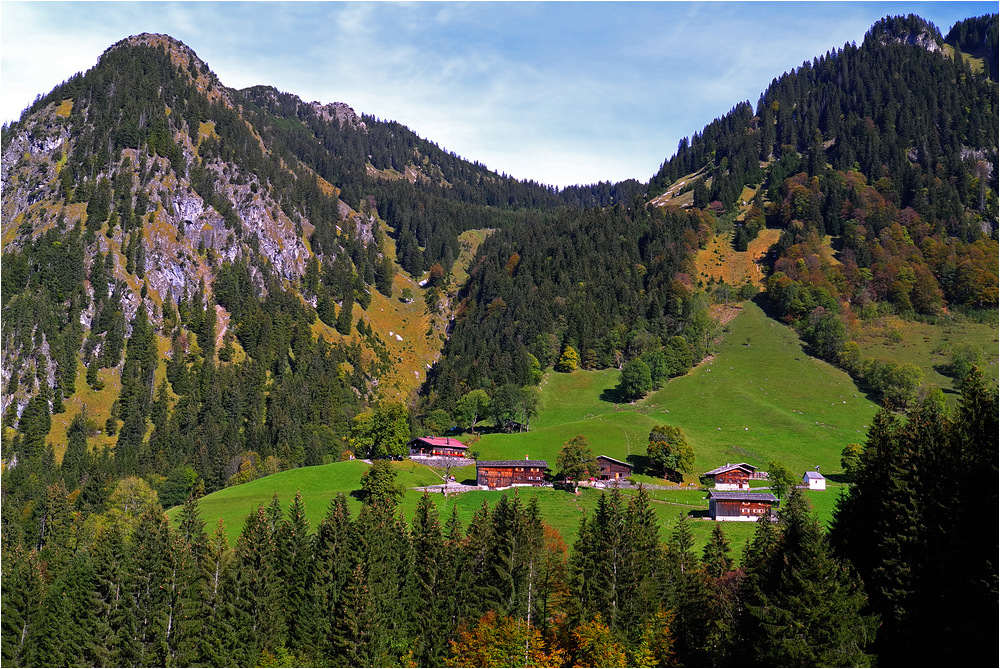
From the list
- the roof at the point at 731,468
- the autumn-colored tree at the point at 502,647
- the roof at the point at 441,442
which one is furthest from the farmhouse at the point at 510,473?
the autumn-colored tree at the point at 502,647

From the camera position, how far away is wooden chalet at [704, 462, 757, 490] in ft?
394

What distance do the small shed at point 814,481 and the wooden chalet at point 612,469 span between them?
27941 millimetres

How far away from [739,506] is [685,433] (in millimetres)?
38109

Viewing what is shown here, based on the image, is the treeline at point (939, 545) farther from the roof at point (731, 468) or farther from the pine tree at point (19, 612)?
the roof at point (731, 468)

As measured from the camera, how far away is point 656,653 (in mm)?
52062

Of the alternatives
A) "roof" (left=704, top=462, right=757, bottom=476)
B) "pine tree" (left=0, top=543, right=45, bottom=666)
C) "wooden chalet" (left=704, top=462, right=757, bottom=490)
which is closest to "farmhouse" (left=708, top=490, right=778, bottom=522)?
"wooden chalet" (left=704, top=462, right=757, bottom=490)

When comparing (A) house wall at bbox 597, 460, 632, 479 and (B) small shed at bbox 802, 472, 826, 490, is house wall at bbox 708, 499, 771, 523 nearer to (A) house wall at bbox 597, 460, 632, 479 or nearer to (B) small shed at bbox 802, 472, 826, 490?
(B) small shed at bbox 802, 472, 826, 490

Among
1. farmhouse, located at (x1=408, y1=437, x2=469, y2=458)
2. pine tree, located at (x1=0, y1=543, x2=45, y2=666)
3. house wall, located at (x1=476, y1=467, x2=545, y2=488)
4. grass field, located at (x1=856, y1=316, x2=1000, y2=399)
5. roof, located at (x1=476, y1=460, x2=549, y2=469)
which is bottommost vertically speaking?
pine tree, located at (x1=0, y1=543, x2=45, y2=666)

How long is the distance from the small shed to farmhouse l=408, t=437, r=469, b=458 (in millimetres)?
59955

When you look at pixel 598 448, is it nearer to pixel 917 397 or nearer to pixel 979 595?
pixel 917 397

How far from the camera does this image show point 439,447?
13850 cm

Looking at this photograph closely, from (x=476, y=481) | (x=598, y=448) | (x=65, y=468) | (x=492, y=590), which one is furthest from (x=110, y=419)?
(x=492, y=590)

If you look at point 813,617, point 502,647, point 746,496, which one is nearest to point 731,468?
point 746,496

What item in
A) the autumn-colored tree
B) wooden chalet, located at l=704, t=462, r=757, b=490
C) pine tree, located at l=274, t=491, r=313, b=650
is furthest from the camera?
wooden chalet, located at l=704, t=462, r=757, b=490
